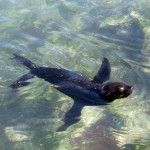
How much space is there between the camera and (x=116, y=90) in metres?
4.54

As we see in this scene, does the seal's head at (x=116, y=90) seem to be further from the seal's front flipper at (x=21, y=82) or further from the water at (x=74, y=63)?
the seal's front flipper at (x=21, y=82)

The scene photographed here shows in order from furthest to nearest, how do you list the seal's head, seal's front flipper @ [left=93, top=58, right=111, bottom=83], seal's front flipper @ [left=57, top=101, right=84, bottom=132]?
seal's front flipper @ [left=93, top=58, right=111, bottom=83]
seal's front flipper @ [left=57, top=101, right=84, bottom=132]
the seal's head

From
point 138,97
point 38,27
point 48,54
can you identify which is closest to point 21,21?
point 38,27

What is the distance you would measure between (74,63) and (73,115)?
6.59ft

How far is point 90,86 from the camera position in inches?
220

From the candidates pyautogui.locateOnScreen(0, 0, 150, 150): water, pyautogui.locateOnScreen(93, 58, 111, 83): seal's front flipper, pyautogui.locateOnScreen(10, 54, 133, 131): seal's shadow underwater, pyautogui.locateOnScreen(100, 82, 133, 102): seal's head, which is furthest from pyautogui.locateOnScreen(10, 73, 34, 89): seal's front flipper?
pyautogui.locateOnScreen(100, 82, 133, 102): seal's head

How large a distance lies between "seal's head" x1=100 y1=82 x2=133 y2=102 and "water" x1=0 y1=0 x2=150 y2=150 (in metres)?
0.99

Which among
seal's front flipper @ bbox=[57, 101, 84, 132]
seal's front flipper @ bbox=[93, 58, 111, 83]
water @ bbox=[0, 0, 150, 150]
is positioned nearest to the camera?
water @ bbox=[0, 0, 150, 150]

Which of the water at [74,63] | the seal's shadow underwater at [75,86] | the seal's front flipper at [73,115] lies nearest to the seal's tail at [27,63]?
the seal's shadow underwater at [75,86]

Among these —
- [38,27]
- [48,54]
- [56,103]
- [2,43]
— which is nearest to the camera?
[56,103]

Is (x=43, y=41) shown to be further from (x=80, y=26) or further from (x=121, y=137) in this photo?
(x=121, y=137)

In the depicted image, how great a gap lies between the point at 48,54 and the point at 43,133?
115 inches

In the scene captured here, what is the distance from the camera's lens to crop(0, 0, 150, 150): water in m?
5.47

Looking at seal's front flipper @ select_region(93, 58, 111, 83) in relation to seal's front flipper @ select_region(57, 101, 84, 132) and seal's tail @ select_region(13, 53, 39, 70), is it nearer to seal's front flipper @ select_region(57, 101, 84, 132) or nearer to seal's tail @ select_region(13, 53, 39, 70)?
seal's front flipper @ select_region(57, 101, 84, 132)
